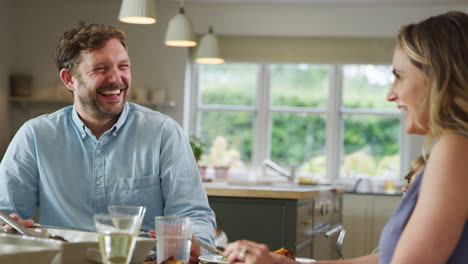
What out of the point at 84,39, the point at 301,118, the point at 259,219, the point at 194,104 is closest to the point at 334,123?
the point at 301,118

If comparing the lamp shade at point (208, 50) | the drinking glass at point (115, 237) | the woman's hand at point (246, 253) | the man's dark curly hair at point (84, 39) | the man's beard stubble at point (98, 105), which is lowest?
the woman's hand at point (246, 253)

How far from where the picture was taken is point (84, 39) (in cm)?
212

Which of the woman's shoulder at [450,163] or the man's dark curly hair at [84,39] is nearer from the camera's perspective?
the woman's shoulder at [450,163]

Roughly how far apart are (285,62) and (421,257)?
595 centimetres

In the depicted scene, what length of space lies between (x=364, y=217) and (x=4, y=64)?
4146mm

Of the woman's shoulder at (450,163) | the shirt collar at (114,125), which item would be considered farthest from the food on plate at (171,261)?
the shirt collar at (114,125)

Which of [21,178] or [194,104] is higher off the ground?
[194,104]

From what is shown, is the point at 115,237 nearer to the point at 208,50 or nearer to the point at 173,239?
the point at 173,239

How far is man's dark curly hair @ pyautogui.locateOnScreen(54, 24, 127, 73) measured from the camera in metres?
2.11

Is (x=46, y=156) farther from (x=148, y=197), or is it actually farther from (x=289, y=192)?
→ (x=289, y=192)

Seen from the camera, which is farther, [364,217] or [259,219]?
[364,217]

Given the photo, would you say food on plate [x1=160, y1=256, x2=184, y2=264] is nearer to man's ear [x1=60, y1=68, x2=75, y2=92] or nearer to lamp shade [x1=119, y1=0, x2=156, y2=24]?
man's ear [x1=60, y1=68, x2=75, y2=92]

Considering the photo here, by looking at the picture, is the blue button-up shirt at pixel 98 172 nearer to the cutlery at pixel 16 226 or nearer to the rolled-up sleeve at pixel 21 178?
the rolled-up sleeve at pixel 21 178

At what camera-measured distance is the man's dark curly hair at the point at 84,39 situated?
2.11 metres
